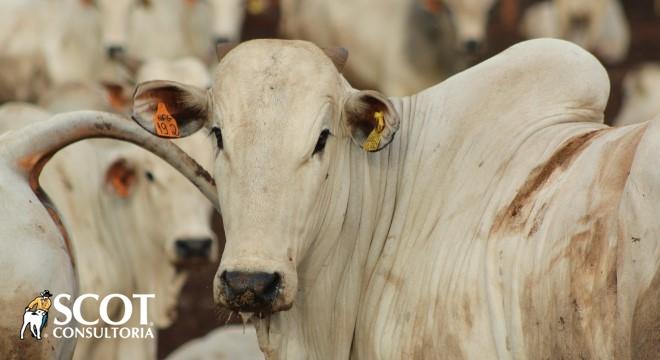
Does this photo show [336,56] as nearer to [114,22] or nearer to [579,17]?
[114,22]

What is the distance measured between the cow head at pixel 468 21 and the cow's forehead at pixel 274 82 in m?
5.91

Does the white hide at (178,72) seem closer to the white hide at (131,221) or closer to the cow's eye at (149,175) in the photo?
the white hide at (131,221)

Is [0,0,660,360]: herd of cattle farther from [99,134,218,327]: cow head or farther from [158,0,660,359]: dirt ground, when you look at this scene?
[158,0,660,359]: dirt ground

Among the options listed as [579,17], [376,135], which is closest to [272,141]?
[376,135]

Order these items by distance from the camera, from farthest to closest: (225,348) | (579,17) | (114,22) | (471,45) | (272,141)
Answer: (579,17) → (114,22) → (471,45) → (225,348) → (272,141)

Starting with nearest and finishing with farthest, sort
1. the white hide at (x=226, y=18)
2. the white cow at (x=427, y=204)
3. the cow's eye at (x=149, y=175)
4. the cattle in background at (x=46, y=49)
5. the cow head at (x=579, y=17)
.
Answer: the white cow at (x=427, y=204)
the cow's eye at (x=149, y=175)
the cattle in background at (x=46, y=49)
the white hide at (x=226, y=18)
the cow head at (x=579, y=17)

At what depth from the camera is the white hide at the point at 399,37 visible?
11.7 meters

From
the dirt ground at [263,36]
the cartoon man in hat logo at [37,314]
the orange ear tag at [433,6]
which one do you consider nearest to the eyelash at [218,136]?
the cartoon man in hat logo at [37,314]

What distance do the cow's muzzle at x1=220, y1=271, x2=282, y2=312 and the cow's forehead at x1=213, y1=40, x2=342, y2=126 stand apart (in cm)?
50

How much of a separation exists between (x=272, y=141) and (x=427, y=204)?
0.61m

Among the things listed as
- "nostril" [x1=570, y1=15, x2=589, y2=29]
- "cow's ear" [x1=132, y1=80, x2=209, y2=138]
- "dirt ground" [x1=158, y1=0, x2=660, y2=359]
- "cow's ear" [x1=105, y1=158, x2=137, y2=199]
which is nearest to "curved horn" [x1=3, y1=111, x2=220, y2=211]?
"cow's ear" [x1=132, y1=80, x2=209, y2=138]

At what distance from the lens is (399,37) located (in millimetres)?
12070

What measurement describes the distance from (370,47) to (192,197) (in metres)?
4.17

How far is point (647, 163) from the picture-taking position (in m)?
4.77
